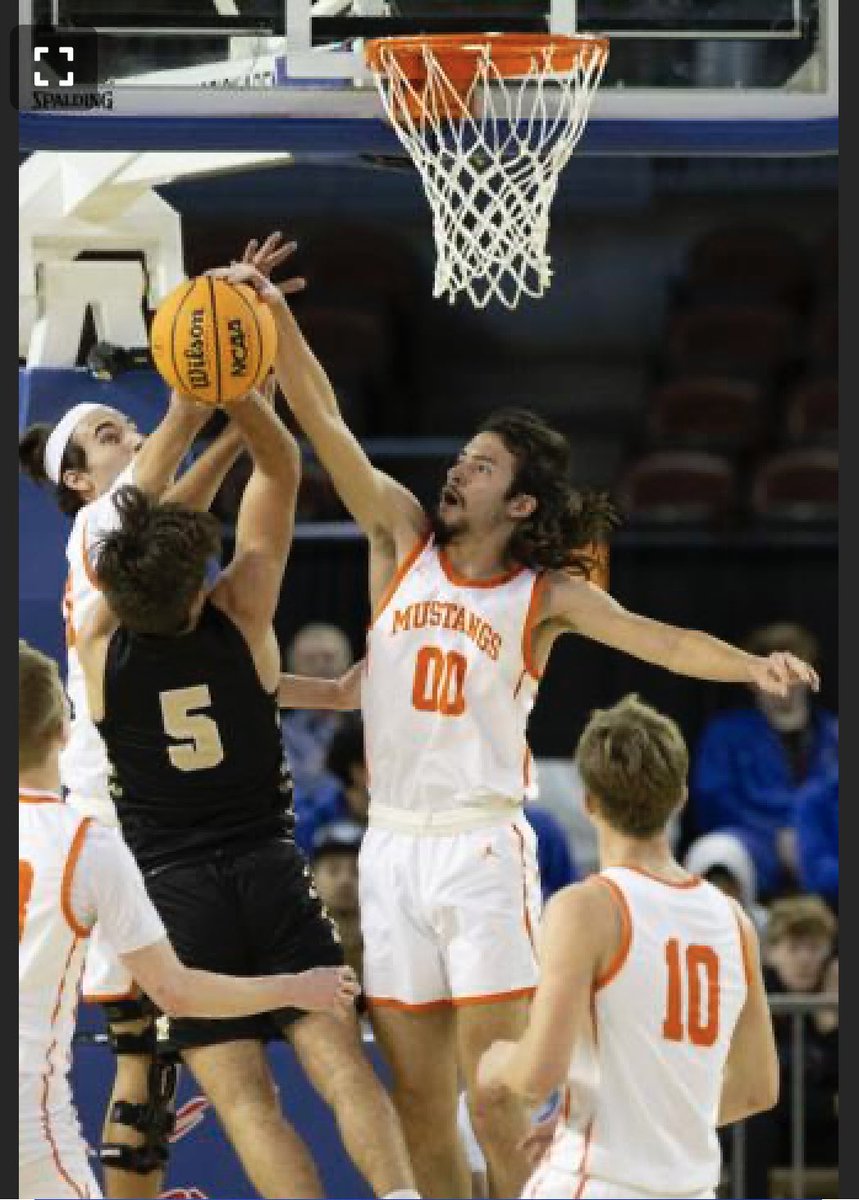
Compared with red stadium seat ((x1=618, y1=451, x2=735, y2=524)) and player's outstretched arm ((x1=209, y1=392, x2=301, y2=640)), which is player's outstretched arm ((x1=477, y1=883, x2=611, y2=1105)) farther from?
red stadium seat ((x1=618, y1=451, x2=735, y2=524))

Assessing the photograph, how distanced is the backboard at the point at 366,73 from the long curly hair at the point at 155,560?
167 centimetres

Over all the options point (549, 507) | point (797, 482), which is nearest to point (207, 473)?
point (549, 507)

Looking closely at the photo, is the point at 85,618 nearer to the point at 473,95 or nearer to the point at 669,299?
the point at 473,95

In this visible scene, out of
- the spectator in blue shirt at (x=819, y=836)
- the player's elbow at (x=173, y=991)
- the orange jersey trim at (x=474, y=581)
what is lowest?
the spectator in blue shirt at (x=819, y=836)

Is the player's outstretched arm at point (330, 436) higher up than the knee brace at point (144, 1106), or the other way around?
the player's outstretched arm at point (330, 436)

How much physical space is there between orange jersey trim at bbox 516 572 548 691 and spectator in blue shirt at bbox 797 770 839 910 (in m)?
4.49

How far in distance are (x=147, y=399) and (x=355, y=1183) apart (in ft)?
7.73

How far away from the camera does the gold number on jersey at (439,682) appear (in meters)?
6.16

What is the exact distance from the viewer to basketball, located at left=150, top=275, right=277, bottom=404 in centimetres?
608

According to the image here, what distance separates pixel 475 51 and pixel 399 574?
1.51 metres

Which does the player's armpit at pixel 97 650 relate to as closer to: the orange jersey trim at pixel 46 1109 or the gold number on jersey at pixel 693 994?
the orange jersey trim at pixel 46 1109

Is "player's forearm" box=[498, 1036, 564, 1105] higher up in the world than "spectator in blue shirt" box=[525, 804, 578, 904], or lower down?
higher up

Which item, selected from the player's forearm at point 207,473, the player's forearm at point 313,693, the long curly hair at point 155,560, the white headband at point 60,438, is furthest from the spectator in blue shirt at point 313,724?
the long curly hair at point 155,560

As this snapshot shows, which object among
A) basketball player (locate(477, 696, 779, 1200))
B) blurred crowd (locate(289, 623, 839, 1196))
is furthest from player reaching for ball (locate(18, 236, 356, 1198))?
blurred crowd (locate(289, 623, 839, 1196))
